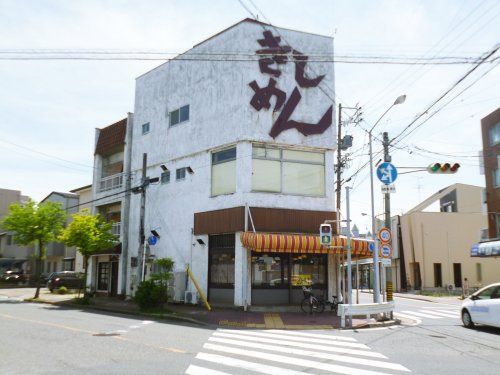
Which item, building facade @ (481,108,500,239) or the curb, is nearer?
the curb

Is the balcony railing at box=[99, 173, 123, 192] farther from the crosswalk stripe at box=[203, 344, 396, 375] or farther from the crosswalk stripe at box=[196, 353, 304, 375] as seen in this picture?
the crosswalk stripe at box=[196, 353, 304, 375]

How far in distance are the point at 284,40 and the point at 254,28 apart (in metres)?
1.59

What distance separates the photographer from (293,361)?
982cm

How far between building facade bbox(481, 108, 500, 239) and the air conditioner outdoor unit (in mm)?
22460

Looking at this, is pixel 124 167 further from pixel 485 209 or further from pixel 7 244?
pixel 7 244

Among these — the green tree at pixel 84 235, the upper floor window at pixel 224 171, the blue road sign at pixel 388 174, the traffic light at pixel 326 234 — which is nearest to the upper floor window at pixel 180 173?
the upper floor window at pixel 224 171

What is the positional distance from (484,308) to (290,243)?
7.60m

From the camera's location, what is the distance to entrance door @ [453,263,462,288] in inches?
1711

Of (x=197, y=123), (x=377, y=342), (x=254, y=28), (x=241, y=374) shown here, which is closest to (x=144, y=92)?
(x=197, y=123)

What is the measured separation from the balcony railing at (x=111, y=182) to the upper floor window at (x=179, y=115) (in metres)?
6.08

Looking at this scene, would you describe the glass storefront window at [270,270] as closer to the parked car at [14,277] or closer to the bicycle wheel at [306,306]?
the bicycle wheel at [306,306]

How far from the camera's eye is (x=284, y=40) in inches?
913

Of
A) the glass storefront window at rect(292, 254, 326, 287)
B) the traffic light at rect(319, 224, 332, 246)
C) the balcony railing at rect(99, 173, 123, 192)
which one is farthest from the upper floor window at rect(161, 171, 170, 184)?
the traffic light at rect(319, 224, 332, 246)

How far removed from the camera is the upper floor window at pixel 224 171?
74.2 feet
